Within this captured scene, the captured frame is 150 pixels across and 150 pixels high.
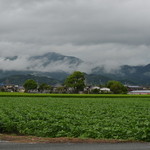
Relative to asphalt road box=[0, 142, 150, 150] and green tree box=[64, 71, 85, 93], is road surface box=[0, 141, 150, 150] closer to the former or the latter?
asphalt road box=[0, 142, 150, 150]

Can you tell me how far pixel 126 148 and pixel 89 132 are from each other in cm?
356

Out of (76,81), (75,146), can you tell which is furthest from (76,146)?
(76,81)

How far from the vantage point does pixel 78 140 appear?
1375cm

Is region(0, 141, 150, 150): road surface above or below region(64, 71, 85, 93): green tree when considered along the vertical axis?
below

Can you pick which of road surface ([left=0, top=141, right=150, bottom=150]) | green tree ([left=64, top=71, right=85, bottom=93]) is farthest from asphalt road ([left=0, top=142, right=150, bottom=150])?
green tree ([left=64, top=71, right=85, bottom=93])

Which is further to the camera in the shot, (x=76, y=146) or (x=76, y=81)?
(x=76, y=81)

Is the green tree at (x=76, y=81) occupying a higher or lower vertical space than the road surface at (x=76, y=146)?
higher

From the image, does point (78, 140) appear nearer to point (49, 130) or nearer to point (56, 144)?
point (56, 144)

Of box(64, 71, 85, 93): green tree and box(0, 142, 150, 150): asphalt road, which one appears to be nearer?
box(0, 142, 150, 150): asphalt road

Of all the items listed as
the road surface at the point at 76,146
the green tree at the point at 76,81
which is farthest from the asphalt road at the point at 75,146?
the green tree at the point at 76,81

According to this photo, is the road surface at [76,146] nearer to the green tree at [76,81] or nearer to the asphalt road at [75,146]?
the asphalt road at [75,146]

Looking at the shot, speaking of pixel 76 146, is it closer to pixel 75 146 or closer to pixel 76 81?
pixel 75 146

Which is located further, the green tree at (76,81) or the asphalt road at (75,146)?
the green tree at (76,81)

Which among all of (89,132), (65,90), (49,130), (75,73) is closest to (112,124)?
(89,132)
